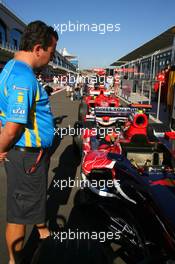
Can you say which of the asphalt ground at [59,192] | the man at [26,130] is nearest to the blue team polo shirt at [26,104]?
the man at [26,130]

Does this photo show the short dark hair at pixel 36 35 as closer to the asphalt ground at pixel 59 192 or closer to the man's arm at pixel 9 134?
the man's arm at pixel 9 134

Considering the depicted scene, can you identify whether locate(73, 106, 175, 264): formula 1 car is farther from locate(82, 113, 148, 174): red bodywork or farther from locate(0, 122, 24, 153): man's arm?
locate(0, 122, 24, 153): man's arm

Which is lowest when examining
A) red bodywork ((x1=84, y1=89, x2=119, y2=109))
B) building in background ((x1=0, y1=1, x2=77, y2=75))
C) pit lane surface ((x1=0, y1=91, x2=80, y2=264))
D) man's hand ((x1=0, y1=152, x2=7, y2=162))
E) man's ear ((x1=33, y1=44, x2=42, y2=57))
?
pit lane surface ((x1=0, y1=91, x2=80, y2=264))

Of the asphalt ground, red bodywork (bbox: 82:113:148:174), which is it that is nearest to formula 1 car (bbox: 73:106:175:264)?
red bodywork (bbox: 82:113:148:174)

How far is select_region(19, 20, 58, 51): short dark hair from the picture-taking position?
6.00 feet

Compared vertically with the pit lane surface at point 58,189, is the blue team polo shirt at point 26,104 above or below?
above

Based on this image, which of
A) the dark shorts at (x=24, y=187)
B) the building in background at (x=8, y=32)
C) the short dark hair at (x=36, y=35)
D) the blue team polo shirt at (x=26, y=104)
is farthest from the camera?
the building in background at (x=8, y=32)

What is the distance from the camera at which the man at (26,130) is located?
1.73 m

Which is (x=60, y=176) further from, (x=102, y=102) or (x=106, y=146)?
(x=102, y=102)

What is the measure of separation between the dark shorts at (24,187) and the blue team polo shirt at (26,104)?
0.10m

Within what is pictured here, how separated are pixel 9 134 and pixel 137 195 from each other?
1.14 m

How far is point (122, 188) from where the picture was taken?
8.74ft

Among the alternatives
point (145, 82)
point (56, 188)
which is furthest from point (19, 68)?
point (145, 82)

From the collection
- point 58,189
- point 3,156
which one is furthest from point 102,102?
point 3,156
